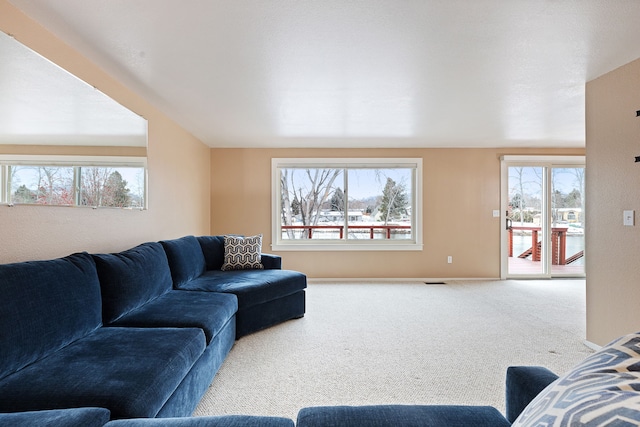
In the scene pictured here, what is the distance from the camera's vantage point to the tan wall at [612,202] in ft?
8.32

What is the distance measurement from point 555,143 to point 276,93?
4765 mm

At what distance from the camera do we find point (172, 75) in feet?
8.90

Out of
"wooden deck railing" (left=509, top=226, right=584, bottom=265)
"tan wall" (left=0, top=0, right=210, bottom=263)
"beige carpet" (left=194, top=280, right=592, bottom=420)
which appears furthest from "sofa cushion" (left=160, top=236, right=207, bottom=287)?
"wooden deck railing" (left=509, top=226, right=584, bottom=265)

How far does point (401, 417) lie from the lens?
1030 mm

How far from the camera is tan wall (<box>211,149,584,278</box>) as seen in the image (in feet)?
18.4

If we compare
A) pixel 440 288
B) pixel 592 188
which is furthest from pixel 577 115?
pixel 440 288

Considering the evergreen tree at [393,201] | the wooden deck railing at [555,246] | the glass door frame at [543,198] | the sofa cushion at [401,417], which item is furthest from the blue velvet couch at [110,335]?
the wooden deck railing at [555,246]

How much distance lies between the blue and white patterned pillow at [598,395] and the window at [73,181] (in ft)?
8.19

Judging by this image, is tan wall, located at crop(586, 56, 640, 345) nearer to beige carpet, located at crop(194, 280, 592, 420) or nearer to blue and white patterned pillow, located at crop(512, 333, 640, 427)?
beige carpet, located at crop(194, 280, 592, 420)

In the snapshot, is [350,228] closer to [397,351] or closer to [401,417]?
[397,351]

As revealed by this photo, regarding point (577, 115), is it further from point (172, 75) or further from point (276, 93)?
point (172, 75)

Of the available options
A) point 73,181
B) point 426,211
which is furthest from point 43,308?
point 426,211

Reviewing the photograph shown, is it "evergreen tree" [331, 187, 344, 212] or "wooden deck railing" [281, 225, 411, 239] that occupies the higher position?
"evergreen tree" [331, 187, 344, 212]

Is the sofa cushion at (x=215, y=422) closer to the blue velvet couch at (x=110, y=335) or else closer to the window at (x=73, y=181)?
the blue velvet couch at (x=110, y=335)
